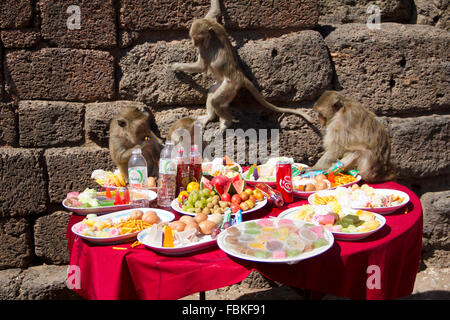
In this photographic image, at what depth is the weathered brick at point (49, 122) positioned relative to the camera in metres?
3.46

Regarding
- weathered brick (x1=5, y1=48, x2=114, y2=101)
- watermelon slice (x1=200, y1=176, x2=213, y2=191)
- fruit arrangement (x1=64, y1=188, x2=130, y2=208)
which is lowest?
fruit arrangement (x1=64, y1=188, x2=130, y2=208)

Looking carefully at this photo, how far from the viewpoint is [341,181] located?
A: 2725 mm

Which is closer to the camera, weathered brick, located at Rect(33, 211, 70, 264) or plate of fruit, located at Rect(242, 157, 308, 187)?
plate of fruit, located at Rect(242, 157, 308, 187)

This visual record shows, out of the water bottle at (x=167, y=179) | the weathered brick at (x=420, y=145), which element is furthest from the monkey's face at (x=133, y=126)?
the weathered brick at (x=420, y=145)

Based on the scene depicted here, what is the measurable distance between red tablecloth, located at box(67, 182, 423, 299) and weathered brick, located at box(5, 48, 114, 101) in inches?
82.9

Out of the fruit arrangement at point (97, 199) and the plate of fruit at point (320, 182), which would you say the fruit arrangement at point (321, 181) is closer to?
the plate of fruit at point (320, 182)

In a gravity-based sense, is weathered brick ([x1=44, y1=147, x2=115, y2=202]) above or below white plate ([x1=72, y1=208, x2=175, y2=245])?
below

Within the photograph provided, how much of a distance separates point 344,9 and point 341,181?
231 cm

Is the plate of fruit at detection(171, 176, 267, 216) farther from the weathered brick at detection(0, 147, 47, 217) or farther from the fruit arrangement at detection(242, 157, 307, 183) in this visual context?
the weathered brick at detection(0, 147, 47, 217)

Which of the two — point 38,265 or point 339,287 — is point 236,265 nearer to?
point 339,287

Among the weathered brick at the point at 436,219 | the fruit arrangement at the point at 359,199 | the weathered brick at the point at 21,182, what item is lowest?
the weathered brick at the point at 436,219

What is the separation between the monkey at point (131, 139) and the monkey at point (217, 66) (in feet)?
2.18

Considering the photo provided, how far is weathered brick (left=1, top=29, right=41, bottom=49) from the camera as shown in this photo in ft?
11.1

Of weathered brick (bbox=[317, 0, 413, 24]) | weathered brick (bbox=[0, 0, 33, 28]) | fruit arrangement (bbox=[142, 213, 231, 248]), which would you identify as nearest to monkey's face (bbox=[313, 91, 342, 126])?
weathered brick (bbox=[317, 0, 413, 24])
